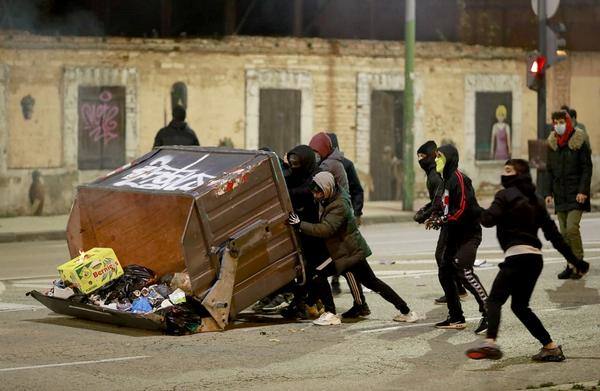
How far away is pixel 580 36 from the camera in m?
31.6

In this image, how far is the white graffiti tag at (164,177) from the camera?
12422mm

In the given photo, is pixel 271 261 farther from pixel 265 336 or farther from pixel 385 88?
pixel 385 88

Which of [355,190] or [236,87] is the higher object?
[236,87]

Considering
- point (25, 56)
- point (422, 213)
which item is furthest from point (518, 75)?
point (422, 213)

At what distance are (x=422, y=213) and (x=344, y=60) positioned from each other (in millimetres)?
16128

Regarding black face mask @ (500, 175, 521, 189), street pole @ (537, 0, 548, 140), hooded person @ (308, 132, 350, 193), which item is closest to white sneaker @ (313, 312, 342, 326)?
hooded person @ (308, 132, 350, 193)

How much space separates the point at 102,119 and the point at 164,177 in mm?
13939

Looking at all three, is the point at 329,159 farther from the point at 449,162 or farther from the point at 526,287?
the point at 526,287

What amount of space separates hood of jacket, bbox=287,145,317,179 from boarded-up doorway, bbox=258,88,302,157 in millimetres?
14865

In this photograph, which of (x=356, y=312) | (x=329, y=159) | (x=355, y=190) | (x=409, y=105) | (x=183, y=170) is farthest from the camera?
(x=409, y=105)

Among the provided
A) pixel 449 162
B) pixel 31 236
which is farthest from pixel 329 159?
pixel 31 236

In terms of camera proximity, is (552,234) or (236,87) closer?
(552,234)

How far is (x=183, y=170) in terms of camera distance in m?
12.9

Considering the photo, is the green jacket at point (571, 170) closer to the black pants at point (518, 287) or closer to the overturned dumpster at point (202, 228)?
the overturned dumpster at point (202, 228)
